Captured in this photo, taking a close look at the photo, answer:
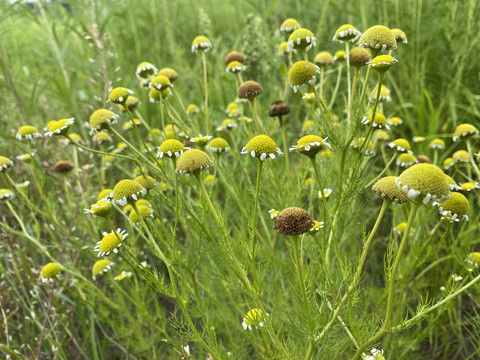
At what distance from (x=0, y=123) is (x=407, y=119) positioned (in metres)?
2.92

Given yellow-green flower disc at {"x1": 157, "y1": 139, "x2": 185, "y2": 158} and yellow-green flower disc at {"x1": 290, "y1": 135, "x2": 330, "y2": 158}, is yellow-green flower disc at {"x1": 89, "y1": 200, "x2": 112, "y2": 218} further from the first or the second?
yellow-green flower disc at {"x1": 290, "y1": 135, "x2": 330, "y2": 158}

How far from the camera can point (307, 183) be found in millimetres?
1949

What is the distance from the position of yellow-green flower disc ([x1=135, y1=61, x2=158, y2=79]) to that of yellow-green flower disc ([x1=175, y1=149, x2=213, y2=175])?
2.89 ft

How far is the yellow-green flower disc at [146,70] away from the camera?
1929 mm

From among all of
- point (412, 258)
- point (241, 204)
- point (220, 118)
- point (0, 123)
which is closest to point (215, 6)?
point (220, 118)

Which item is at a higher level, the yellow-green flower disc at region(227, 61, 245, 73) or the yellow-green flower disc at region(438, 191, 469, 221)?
the yellow-green flower disc at region(227, 61, 245, 73)

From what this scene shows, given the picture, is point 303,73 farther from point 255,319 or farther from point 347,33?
point 255,319

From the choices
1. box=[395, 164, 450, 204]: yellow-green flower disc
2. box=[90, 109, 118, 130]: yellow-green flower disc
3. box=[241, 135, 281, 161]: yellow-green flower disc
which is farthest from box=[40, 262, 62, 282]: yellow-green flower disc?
box=[395, 164, 450, 204]: yellow-green flower disc

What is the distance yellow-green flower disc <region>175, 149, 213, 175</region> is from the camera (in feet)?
4.00

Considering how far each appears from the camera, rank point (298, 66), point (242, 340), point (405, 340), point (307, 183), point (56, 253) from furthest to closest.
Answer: point (56, 253) → point (307, 183) → point (405, 340) → point (242, 340) → point (298, 66)

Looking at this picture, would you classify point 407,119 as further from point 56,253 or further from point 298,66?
point 56,253

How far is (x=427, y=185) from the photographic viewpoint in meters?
0.92

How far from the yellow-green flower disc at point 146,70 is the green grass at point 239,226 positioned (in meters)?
0.16

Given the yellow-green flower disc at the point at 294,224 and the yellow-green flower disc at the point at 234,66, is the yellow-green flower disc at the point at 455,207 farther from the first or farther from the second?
the yellow-green flower disc at the point at 234,66
